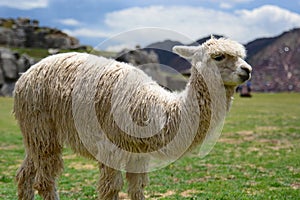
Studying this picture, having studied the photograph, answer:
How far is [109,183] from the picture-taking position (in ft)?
15.1

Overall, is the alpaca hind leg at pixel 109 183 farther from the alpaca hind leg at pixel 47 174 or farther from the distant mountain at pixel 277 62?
the distant mountain at pixel 277 62

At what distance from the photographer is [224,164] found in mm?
10156

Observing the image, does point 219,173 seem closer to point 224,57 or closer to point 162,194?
point 162,194

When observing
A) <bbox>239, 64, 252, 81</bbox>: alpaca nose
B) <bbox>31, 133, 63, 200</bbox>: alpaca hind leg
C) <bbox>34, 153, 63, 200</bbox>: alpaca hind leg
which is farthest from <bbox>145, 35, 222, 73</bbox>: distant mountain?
<bbox>34, 153, 63, 200</bbox>: alpaca hind leg

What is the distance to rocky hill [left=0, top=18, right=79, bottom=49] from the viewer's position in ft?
194

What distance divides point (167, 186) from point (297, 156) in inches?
200

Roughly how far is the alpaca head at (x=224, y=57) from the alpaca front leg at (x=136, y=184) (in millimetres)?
1486

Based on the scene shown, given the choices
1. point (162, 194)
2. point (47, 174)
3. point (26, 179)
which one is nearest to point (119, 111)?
point (47, 174)

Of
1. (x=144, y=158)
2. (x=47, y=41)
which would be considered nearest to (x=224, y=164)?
(x=144, y=158)

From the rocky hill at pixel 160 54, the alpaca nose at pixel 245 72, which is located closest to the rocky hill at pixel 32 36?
the rocky hill at pixel 160 54

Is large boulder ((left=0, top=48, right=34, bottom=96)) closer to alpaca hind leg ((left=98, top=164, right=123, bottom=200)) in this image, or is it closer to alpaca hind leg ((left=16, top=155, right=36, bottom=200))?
alpaca hind leg ((left=16, top=155, right=36, bottom=200))

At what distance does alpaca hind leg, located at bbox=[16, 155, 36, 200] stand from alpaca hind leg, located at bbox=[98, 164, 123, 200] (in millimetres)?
1203

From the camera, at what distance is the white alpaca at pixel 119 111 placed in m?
4.46

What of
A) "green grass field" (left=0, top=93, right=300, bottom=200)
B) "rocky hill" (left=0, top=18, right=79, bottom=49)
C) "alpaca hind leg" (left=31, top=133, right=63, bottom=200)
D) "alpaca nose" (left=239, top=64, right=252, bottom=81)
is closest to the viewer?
"alpaca nose" (left=239, top=64, right=252, bottom=81)
